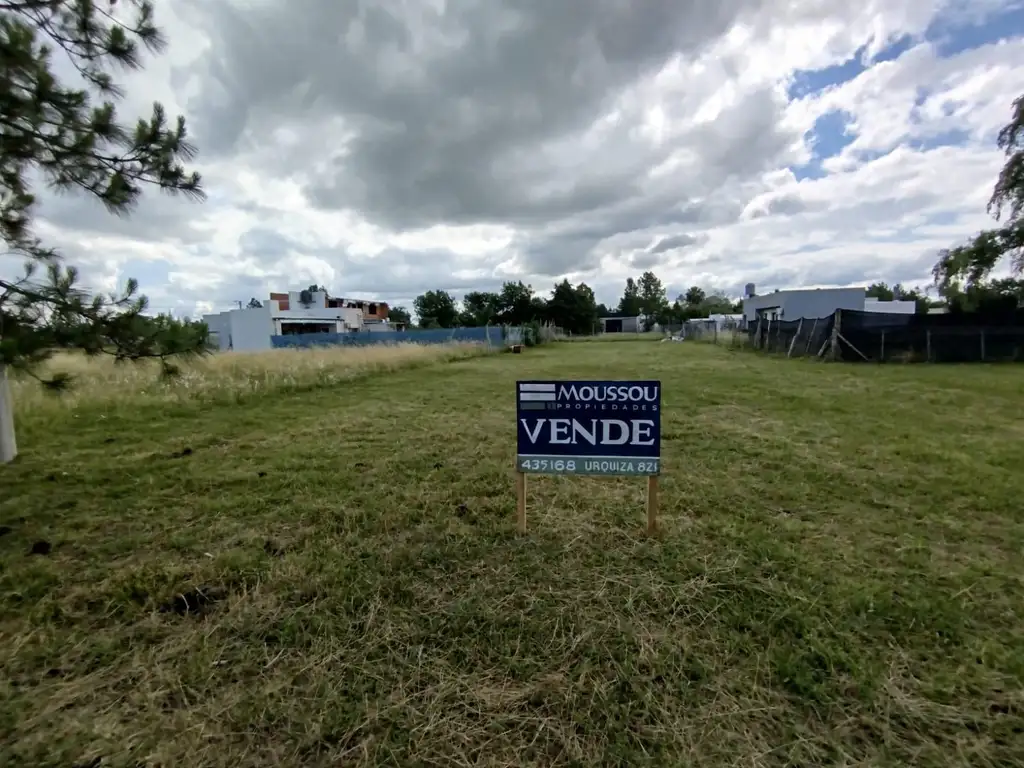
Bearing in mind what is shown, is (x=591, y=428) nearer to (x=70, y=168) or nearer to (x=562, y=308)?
(x=70, y=168)

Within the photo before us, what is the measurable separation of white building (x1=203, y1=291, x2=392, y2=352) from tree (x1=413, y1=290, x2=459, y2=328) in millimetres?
10759

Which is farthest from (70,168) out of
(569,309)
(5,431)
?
(569,309)

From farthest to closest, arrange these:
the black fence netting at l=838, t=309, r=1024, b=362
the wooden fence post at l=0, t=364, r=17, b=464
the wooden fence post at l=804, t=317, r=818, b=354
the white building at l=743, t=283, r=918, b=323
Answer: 1. the white building at l=743, t=283, r=918, b=323
2. the wooden fence post at l=804, t=317, r=818, b=354
3. the black fence netting at l=838, t=309, r=1024, b=362
4. the wooden fence post at l=0, t=364, r=17, b=464

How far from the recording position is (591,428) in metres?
2.76

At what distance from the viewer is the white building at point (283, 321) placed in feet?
120

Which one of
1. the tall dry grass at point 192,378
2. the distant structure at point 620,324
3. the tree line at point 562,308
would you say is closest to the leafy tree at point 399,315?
the tree line at point 562,308

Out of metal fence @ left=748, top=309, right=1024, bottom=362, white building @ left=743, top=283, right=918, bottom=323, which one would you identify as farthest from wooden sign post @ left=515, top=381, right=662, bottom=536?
white building @ left=743, top=283, right=918, bottom=323

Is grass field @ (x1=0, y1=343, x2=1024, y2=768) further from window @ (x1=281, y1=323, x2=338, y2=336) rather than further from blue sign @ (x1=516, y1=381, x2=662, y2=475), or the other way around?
window @ (x1=281, y1=323, x2=338, y2=336)

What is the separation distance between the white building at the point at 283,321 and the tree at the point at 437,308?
10.8 meters

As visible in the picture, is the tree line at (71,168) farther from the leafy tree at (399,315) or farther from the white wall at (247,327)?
the leafy tree at (399,315)

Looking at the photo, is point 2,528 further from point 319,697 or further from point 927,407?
point 927,407

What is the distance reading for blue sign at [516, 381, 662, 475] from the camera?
8.93 feet

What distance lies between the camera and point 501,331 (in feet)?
81.4

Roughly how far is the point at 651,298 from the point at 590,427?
80.9m
